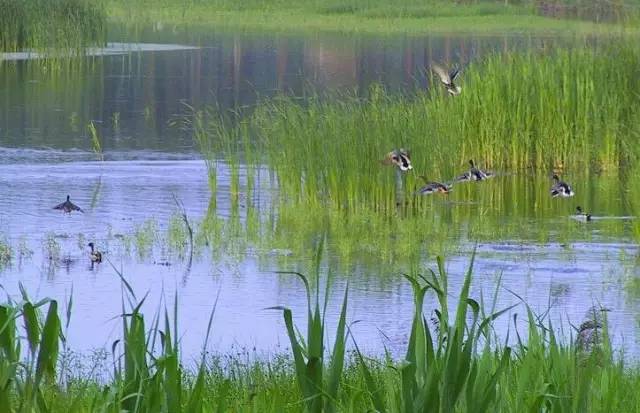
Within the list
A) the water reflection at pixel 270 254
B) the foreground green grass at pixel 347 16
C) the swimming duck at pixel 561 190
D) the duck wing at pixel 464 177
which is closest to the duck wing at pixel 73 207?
the water reflection at pixel 270 254

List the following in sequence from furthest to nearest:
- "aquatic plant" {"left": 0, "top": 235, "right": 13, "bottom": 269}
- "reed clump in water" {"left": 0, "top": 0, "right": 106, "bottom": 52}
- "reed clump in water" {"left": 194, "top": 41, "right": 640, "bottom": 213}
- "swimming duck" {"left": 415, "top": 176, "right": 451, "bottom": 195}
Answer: "reed clump in water" {"left": 0, "top": 0, "right": 106, "bottom": 52} → "reed clump in water" {"left": 194, "top": 41, "right": 640, "bottom": 213} → "swimming duck" {"left": 415, "top": 176, "right": 451, "bottom": 195} → "aquatic plant" {"left": 0, "top": 235, "right": 13, "bottom": 269}

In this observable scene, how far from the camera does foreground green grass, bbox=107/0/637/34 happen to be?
3956 centimetres

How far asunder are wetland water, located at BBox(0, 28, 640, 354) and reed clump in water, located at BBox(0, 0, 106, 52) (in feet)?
25.1

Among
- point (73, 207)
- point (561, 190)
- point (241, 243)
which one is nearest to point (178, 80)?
point (73, 207)

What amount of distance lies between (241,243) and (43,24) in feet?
51.7

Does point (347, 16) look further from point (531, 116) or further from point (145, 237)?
point (145, 237)

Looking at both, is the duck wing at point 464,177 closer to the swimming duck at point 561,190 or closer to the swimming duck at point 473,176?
the swimming duck at point 473,176

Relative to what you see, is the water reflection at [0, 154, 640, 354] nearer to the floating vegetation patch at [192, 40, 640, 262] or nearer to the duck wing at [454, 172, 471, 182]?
the floating vegetation patch at [192, 40, 640, 262]

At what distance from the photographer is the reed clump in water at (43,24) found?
77.5 ft

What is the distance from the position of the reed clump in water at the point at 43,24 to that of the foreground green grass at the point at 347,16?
14880mm

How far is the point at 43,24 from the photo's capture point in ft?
78.0

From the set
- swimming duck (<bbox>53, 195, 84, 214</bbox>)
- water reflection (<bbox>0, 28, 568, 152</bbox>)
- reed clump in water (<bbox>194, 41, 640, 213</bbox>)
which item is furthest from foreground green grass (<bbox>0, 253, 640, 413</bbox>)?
water reflection (<bbox>0, 28, 568, 152</bbox>)

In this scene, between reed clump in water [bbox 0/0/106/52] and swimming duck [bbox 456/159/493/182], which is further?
reed clump in water [bbox 0/0/106/52]

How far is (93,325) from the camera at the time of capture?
261 inches
